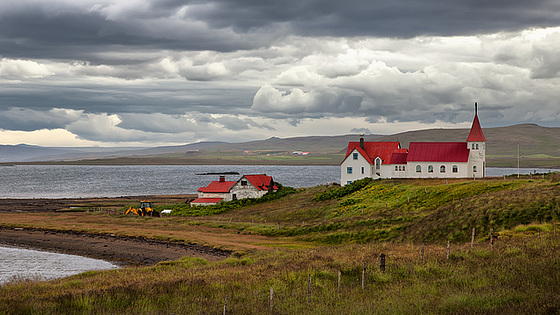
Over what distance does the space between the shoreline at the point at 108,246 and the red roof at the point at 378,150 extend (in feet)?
131

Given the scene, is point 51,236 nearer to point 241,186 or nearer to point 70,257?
point 70,257

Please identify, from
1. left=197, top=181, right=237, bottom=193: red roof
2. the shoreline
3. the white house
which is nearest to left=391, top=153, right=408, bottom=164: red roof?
the white house

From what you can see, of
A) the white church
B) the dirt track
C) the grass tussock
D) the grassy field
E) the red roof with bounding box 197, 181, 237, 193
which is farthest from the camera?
the red roof with bounding box 197, 181, 237, 193

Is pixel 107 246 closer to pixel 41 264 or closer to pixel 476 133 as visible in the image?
pixel 41 264

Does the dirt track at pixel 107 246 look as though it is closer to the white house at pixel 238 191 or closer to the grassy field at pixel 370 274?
the grassy field at pixel 370 274

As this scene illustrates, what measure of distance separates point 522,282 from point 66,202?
11216cm

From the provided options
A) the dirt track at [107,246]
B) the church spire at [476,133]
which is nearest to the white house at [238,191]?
the dirt track at [107,246]

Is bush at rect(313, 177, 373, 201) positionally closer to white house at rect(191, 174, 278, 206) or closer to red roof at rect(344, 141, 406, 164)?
red roof at rect(344, 141, 406, 164)

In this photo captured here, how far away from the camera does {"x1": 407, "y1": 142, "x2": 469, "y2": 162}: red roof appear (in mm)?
70062

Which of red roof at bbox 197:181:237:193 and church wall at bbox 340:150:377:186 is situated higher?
church wall at bbox 340:150:377:186

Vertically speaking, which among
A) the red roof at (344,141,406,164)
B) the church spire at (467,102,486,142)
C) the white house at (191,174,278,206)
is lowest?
the white house at (191,174,278,206)

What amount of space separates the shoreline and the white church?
127 feet

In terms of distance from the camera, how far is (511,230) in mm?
32312

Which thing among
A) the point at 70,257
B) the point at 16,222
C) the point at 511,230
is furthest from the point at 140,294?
the point at 16,222
